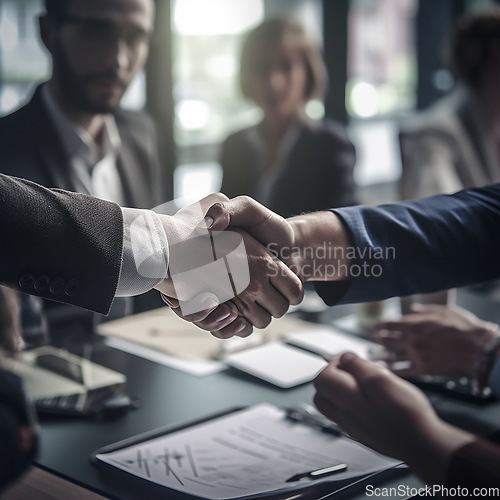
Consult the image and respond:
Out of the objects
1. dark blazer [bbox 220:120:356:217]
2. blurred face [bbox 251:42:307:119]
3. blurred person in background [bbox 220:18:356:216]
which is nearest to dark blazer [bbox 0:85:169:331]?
dark blazer [bbox 220:120:356:217]

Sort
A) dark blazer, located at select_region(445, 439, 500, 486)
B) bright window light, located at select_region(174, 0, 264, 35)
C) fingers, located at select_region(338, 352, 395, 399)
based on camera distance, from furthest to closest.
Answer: bright window light, located at select_region(174, 0, 264, 35)
fingers, located at select_region(338, 352, 395, 399)
dark blazer, located at select_region(445, 439, 500, 486)

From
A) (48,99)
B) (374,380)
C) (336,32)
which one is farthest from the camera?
(336,32)

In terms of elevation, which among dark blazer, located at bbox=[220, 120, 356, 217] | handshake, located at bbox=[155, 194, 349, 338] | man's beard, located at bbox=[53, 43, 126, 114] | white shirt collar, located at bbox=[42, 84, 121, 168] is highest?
man's beard, located at bbox=[53, 43, 126, 114]

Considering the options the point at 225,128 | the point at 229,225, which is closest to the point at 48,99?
the point at 229,225

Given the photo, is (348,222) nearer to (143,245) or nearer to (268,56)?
(143,245)

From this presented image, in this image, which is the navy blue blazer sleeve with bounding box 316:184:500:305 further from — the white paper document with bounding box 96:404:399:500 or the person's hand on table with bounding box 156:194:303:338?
the white paper document with bounding box 96:404:399:500

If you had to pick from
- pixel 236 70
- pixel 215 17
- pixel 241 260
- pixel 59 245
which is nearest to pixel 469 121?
pixel 236 70

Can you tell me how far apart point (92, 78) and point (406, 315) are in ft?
2.62

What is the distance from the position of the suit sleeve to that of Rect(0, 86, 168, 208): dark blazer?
0.22 m

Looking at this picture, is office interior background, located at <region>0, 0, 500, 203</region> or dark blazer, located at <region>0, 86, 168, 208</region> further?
office interior background, located at <region>0, 0, 500, 203</region>

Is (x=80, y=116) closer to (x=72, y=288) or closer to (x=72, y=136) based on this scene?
(x=72, y=136)

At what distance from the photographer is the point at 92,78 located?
1437 mm

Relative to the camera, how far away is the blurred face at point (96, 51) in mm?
1371

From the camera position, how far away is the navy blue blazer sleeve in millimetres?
1057
